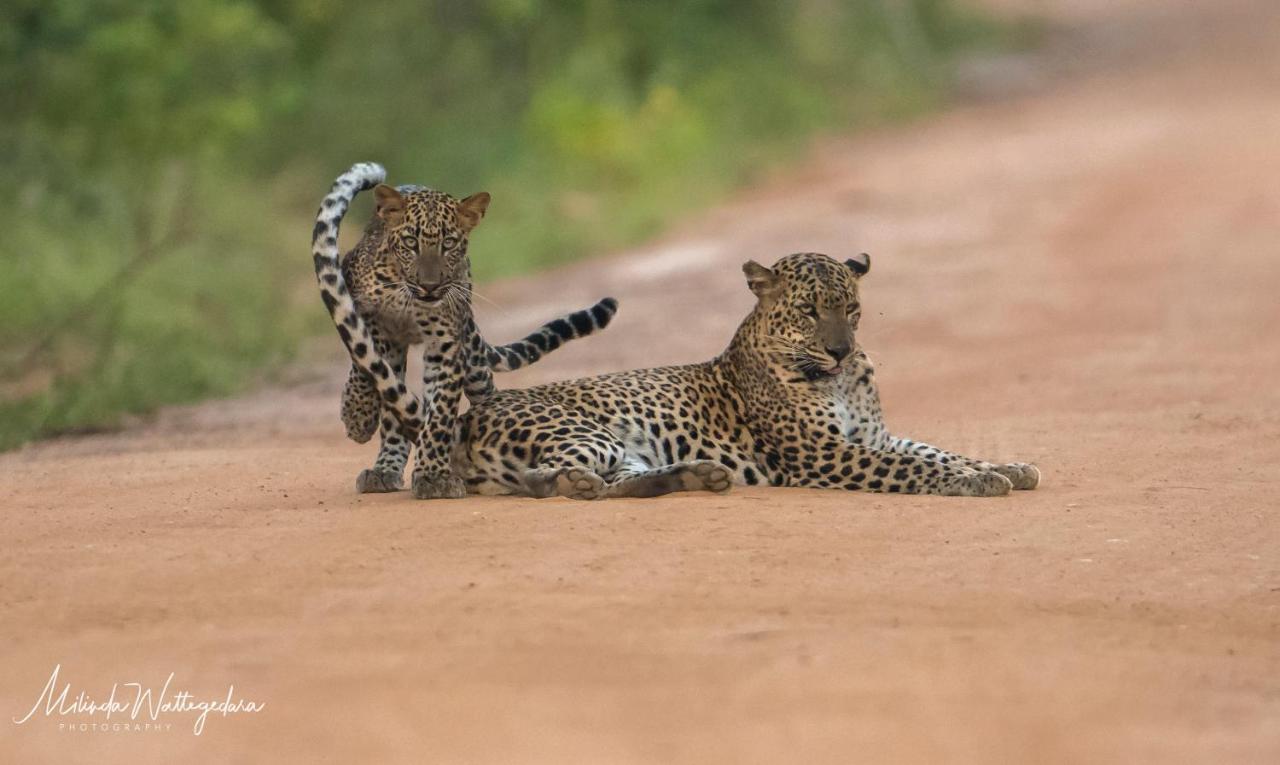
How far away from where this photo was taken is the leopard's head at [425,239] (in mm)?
8383

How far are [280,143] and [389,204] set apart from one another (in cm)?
1385

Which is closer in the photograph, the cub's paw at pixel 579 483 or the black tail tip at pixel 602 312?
the cub's paw at pixel 579 483

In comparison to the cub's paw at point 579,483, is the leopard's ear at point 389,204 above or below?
above

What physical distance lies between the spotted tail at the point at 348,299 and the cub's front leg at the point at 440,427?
199mm

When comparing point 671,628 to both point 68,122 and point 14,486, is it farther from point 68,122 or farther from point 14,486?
point 68,122

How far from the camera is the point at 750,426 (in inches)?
366

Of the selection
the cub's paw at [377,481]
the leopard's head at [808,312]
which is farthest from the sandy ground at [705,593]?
the leopard's head at [808,312]

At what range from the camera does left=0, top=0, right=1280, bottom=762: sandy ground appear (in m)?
5.34

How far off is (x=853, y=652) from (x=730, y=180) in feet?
66.6

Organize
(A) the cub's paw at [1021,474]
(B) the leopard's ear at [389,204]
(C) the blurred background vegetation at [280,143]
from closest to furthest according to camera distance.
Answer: (B) the leopard's ear at [389,204]
(A) the cub's paw at [1021,474]
(C) the blurred background vegetation at [280,143]

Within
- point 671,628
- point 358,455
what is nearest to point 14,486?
point 358,455

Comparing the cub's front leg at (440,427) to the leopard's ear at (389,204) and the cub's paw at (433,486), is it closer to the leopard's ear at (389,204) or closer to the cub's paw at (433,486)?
the cub's paw at (433,486)

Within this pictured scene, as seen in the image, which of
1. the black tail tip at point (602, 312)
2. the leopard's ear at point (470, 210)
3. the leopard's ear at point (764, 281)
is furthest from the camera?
the black tail tip at point (602, 312)

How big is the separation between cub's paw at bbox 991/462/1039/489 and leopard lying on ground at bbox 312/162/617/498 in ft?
7.66
